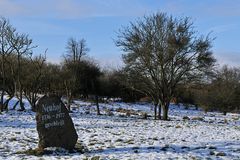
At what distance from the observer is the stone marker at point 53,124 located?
13.6m

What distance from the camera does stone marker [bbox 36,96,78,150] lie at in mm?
13570

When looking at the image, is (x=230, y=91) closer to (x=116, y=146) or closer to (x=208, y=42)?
(x=208, y=42)

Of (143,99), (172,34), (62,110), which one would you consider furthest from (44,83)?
(62,110)

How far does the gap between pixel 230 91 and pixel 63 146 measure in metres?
53.7

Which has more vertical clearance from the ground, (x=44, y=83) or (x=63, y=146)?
(x=44, y=83)

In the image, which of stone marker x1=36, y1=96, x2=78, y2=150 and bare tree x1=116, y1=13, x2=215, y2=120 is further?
bare tree x1=116, y1=13, x2=215, y2=120

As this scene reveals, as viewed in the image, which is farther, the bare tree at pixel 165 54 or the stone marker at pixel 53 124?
the bare tree at pixel 165 54

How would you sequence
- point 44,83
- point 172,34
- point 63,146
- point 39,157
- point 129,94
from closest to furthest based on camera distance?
1. point 39,157
2. point 63,146
3. point 172,34
4. point 44,83
5. point 129,94

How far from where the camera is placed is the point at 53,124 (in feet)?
45.0

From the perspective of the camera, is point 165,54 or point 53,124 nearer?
point 53,124

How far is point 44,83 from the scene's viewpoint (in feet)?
162

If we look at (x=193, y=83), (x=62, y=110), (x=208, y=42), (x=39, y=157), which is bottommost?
(x=39, y=157)

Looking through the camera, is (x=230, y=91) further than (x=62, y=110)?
Yes

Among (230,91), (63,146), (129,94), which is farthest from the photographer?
(129,94)
